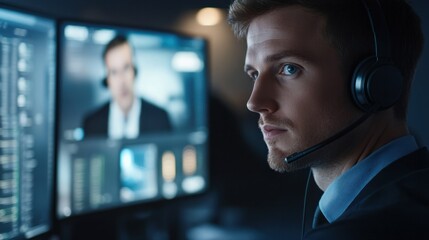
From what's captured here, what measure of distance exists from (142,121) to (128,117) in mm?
42

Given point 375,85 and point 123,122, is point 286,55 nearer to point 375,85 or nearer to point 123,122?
point 375,85

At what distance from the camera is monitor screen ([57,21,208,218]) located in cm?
112

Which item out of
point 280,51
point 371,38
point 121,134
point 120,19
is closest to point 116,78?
point 121,134

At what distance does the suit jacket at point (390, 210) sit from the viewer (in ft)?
1.84

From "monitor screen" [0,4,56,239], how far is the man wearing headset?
436mm

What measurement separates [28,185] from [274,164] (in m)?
0.47

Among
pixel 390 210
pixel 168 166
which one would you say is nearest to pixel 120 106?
pixel 168 166

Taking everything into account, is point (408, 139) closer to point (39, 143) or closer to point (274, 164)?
point (274, 164)

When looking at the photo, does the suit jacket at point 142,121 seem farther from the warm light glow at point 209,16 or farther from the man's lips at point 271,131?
the man's lips at point 271,131

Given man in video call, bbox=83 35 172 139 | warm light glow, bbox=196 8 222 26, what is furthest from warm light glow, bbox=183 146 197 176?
warm light glow, bbox=196 8 222 26

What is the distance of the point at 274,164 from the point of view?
81cm

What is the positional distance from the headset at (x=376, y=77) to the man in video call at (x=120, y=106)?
2.07 ft

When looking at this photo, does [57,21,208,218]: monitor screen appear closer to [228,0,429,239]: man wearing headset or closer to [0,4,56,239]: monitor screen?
[0,4,56,239]: monitor screen

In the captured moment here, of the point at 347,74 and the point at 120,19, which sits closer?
the point at 347,74
